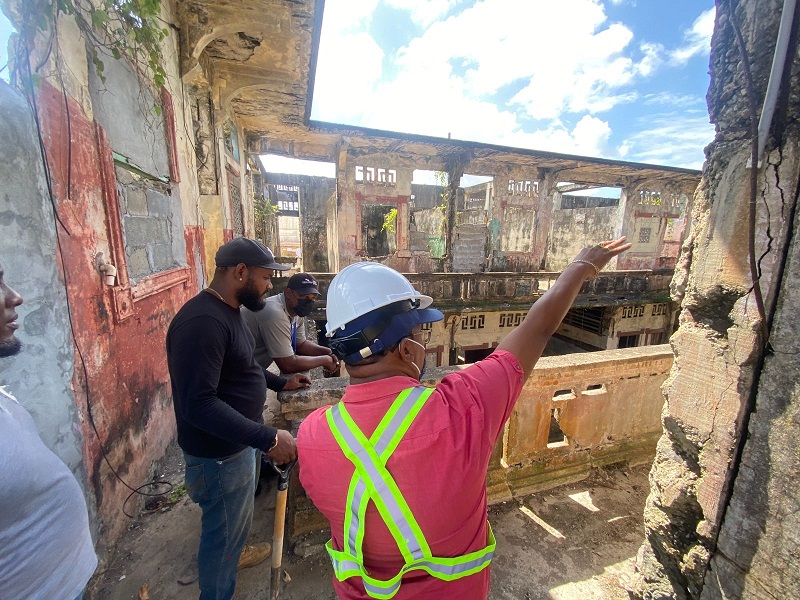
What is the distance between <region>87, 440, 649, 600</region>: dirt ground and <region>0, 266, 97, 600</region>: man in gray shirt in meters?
1.14

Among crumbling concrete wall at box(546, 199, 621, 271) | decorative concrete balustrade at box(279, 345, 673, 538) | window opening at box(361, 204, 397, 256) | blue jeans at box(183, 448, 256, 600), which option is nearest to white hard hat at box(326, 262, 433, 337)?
blue jeans at box(183, 448, 256, 600)

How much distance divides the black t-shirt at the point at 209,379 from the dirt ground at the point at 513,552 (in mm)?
1018

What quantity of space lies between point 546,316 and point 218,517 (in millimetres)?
2018

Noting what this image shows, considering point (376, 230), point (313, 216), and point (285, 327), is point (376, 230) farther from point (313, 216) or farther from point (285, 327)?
point (285, 327)

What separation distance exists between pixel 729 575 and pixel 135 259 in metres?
4.12

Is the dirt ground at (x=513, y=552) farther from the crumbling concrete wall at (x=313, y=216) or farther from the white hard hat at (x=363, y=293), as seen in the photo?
the crumbling concrete wall at (x=313, y=216)

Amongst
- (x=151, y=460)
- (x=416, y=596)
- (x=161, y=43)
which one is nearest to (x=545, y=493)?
(x=416, y=596)

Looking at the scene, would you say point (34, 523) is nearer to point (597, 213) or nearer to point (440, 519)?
point (440, 519)

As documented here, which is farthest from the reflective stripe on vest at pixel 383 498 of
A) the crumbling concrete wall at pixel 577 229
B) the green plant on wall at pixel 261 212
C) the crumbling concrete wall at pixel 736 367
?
the crumbling concrete wall at pixel 577 229

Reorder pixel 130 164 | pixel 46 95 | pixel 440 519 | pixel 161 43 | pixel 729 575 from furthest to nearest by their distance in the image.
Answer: pixel 161 43 → pixel 130 164 → pixel 46 95 → pixel 729 575 → pixel 440 519

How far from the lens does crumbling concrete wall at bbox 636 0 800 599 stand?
46.9 inches

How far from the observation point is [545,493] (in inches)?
115

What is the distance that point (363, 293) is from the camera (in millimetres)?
1102

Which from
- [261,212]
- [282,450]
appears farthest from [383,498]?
[261,212]
